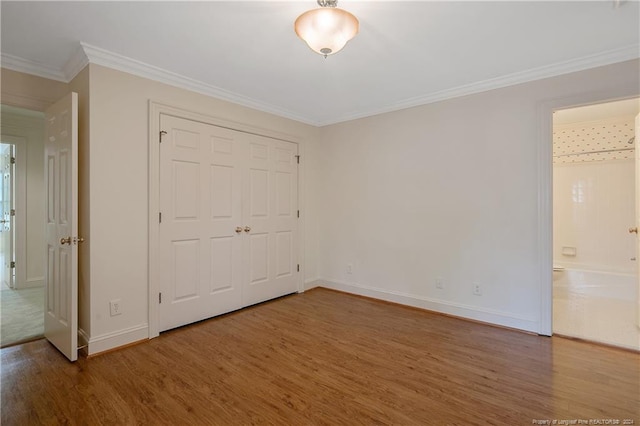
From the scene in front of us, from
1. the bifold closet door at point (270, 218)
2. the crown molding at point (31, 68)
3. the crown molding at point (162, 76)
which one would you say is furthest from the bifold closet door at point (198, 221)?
the crown molding at point (31, 68)

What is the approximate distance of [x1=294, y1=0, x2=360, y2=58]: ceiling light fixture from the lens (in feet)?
5.90

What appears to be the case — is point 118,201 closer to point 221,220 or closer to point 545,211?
point 221,220

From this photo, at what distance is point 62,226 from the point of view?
2479 mm

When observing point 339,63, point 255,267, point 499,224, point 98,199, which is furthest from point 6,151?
point 499,224

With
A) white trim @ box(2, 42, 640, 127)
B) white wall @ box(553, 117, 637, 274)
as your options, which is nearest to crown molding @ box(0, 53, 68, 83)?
white trim @ box(2, 42, 640, 127)

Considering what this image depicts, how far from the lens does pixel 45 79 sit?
2.73 meters

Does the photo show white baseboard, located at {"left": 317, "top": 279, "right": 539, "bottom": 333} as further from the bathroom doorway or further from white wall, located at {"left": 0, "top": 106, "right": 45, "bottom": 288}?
white wall, located at {"left": 0, "top": 106, "right": 45, "bottom": 288}

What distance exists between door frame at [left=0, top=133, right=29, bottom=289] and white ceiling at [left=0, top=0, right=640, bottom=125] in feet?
8.59

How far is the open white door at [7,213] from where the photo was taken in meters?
4.42

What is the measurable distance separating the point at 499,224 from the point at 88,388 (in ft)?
12.1

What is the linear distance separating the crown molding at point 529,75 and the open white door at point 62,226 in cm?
323

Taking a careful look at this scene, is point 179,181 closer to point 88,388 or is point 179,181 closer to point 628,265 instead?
point 88,388

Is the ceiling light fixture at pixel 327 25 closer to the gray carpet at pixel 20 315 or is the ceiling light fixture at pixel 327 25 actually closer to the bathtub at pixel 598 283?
the gray carpet at pixel 20 315

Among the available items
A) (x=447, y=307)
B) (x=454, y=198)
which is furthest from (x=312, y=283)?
(x=454, y=198)
